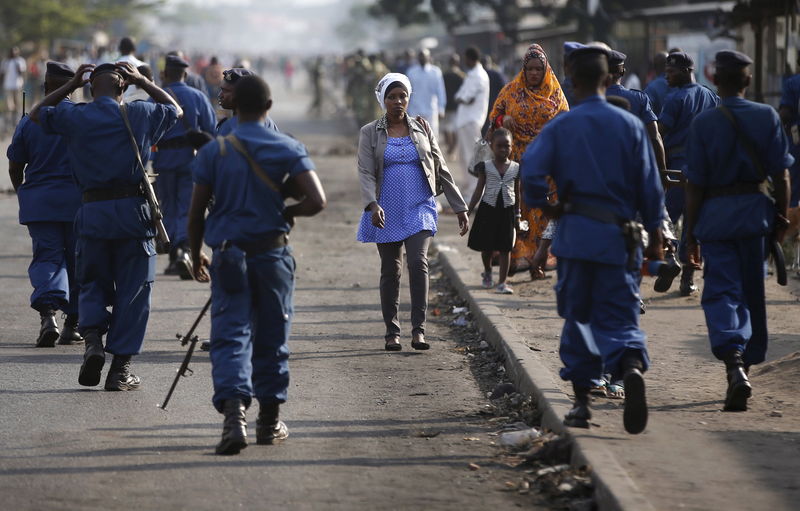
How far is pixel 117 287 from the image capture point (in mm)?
7930

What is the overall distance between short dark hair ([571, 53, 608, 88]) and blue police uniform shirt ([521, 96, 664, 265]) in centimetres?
8

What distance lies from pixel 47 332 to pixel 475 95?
32.3 feet

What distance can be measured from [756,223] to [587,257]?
1304 millimetres

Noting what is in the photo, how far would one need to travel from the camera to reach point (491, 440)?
6.98 m

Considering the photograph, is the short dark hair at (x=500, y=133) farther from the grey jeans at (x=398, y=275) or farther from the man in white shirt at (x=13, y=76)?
the man in white shirt at (x=13, y=76)

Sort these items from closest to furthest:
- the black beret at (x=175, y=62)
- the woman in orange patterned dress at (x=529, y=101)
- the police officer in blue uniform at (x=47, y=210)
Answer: the police officer in blue uniform at (x=47, y=210) < the woman in orange patterned dress at (x=529, y=101) < the black beret at (x=175, y=62)

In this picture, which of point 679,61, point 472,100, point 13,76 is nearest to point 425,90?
point 472,100

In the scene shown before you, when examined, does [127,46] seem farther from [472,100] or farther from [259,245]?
[259,245]

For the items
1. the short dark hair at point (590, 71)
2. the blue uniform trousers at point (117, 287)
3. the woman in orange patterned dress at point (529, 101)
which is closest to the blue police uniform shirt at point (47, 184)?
the blue uniform trousers at point (117, 287)

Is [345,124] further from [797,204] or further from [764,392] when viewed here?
[764,392]

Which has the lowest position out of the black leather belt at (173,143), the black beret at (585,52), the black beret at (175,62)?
the black leather belt at (173,143)

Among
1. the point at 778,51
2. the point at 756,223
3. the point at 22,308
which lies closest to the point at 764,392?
the point at 756,223

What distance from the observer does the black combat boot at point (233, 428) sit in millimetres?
6395

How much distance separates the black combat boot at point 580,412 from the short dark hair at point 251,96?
6.56 ft
